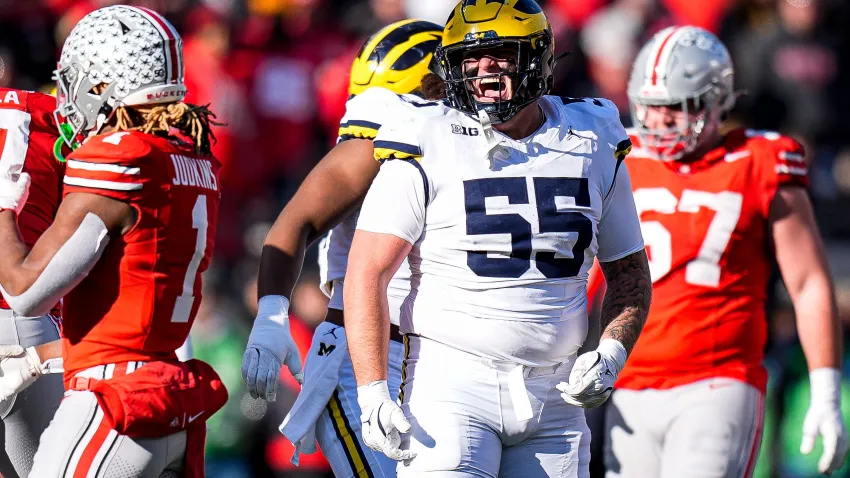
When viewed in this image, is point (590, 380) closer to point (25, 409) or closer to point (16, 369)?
point (16, 369)

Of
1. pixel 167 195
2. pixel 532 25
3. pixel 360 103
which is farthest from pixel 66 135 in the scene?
pixel 532 25

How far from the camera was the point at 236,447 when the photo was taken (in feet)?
25.0

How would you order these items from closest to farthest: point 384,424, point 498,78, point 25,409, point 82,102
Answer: point 384,424, point 498,78, point 82,102, point 25,409

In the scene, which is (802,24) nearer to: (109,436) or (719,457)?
(719,457)

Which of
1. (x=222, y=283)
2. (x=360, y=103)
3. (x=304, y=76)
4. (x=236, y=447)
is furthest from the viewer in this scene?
(x=304, y=76)

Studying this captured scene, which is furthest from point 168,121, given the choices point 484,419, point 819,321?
point 819,321

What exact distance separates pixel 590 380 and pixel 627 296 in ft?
1.47

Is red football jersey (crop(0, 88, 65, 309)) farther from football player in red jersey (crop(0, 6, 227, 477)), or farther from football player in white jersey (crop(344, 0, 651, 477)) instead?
football player in white jersey (crop(344, 0, 651, 477))

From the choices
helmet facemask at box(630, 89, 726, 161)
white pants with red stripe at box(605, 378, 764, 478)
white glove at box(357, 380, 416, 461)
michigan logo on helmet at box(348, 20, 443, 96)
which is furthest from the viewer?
helmet facemask at box(630, 89, 726, 161)

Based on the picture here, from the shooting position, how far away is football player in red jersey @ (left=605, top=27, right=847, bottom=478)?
5.00 metres

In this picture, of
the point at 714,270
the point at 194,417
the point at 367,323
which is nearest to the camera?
the point at 367,323

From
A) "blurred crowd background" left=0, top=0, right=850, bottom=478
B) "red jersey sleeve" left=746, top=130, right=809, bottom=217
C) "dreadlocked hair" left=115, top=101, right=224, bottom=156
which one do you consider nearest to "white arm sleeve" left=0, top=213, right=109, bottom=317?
"dreadlocked hair" left=115, top=101, right=224, bottom=156

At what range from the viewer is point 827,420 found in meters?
5.10

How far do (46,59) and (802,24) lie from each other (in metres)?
4.87
